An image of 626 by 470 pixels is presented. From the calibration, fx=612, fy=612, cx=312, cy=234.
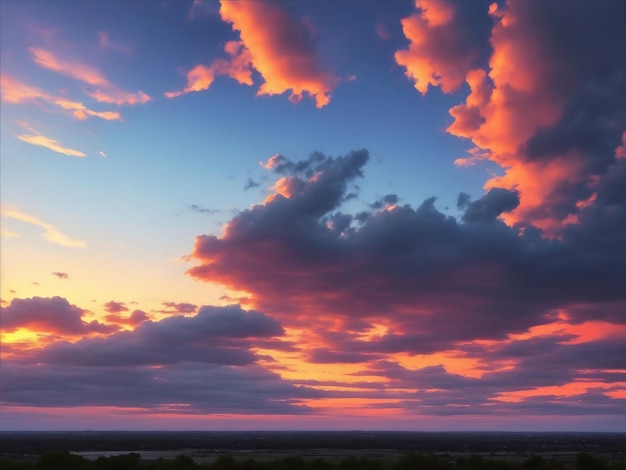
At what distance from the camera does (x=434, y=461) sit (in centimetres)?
6638

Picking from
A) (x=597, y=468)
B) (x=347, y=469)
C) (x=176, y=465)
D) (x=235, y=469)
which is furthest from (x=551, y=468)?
(x=176, y=465)

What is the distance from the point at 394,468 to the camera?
214 ft

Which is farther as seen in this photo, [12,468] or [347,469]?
[347,469]

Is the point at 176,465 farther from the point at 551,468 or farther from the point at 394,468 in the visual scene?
the point at 551,468

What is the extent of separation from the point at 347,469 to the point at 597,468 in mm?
27922

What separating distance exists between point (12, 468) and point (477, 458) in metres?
51.0

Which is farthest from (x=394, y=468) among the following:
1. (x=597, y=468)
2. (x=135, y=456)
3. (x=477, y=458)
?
(x=135, y=456)

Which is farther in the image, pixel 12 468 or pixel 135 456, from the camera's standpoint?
pixel 135 456

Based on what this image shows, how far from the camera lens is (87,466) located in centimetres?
6481

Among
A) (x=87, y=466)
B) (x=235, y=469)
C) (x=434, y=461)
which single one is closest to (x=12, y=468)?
(x=87, y=466)

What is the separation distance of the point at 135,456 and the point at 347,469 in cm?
2477

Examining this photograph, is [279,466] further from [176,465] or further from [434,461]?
[434,461]

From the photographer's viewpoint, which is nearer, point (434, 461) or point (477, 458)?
point (434, 461)

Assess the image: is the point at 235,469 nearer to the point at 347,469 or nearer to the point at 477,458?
the point at 347,469
